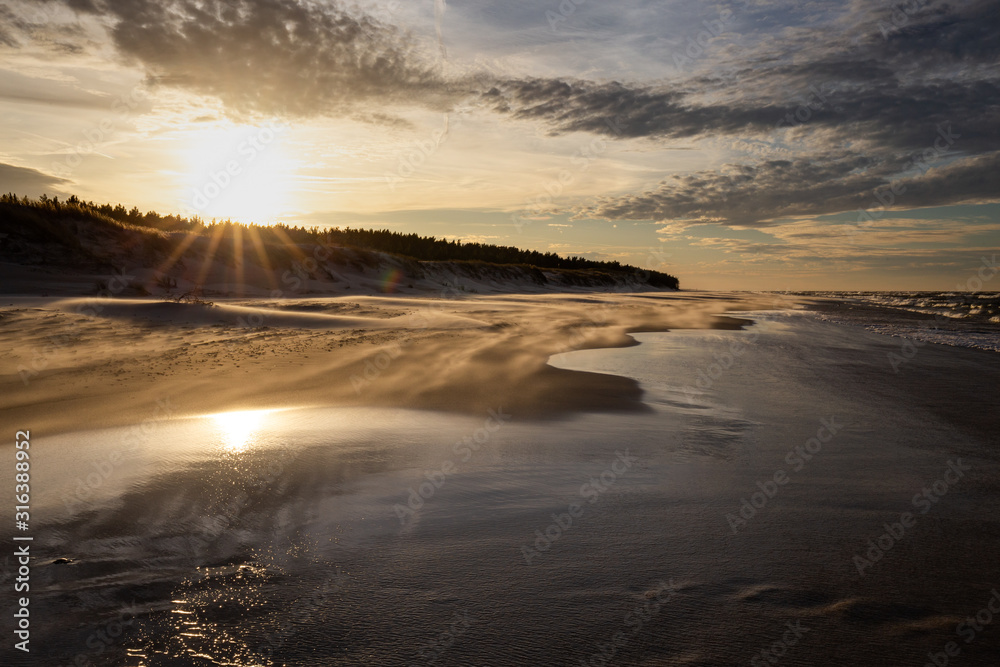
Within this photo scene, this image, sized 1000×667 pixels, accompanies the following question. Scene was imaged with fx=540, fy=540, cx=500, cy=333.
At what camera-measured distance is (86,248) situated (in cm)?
1652

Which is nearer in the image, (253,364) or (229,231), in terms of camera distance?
(253,364)

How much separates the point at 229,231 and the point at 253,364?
2006 cm

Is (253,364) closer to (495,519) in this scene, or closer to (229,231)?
(495,519)

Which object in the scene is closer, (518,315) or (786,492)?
(786,492)

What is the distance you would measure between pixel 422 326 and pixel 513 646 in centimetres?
1097

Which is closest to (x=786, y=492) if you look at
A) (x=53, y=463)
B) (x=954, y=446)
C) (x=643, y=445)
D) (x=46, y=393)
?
(x=643, y=445)

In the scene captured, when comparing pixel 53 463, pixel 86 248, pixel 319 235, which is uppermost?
pixel 319 235

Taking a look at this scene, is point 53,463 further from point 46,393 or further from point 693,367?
point 693,367

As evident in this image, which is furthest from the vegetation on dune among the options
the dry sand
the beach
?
the beach

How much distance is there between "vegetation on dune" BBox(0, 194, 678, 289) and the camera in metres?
16.1

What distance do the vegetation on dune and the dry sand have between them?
5.96 m

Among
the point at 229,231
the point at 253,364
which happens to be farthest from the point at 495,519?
the point at 229,231

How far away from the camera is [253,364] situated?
7656 millimetres

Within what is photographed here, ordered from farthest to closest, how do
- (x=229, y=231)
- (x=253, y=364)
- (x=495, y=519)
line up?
(x=229, y=231)
(x=253, y=364)
(x=495, y=519)
